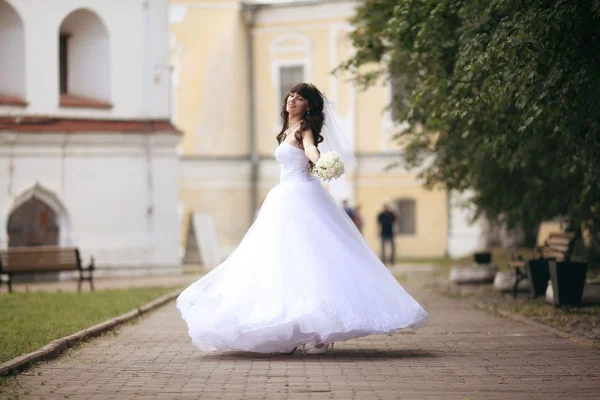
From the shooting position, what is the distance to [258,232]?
12.1 meters

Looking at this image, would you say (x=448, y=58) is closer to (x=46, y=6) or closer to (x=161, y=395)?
(x=161, y=395)

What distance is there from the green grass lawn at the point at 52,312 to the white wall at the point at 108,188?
681cm

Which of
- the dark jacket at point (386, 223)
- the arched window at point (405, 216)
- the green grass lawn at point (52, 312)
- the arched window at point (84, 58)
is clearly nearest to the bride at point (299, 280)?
the green grass lawn at point (52, 312)

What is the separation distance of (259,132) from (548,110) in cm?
3435

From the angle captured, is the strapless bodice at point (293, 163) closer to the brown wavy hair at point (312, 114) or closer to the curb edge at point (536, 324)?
the brown wavy hair at point (312, 114)

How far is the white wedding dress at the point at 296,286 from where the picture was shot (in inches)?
444

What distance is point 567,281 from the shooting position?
1772 cm

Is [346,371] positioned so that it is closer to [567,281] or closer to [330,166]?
[330,166]

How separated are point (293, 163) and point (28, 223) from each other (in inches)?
863

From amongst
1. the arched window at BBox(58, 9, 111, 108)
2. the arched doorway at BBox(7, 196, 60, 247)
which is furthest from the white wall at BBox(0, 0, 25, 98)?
the arched doorway at BBox(7, 196, 60, 247)

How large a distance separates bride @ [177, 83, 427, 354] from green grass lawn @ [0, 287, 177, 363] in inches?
82.6

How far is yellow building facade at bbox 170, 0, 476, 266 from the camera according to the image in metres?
46.6

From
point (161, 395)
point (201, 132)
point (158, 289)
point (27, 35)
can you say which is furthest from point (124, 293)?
point (201, 132)

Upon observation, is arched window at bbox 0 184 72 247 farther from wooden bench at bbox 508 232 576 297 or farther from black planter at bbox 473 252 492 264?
wooden bench at bbox 508 232 576 297
